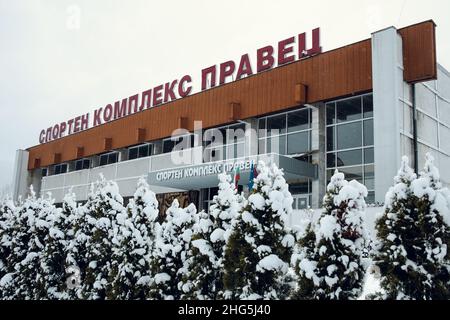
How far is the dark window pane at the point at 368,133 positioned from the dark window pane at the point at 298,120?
12.9 feet

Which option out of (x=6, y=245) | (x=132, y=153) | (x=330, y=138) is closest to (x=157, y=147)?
(x=132, y=153)

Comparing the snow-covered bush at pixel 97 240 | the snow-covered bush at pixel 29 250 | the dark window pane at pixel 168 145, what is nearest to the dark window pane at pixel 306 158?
the dark window pane at pixel 168 145

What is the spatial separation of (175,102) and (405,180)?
1109 inches

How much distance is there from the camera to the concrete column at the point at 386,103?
22031mm

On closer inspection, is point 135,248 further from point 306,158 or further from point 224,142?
point 224,142

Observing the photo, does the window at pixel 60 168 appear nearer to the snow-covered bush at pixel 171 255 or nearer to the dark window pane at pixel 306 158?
the dark window pane at pixel 306 158

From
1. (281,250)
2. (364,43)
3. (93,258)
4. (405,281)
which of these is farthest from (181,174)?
(405,281)

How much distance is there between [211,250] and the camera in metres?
10.7

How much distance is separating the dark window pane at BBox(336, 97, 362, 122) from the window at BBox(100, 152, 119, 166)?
922 inches

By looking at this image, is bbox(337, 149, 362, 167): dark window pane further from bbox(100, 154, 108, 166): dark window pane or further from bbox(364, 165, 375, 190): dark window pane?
bbox(100, 154, 108, 166): dark window pane

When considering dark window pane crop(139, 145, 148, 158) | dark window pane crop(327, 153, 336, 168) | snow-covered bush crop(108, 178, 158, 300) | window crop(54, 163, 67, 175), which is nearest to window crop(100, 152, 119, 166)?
dark window pane crop(139, 145, 148, 158)

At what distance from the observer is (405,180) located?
896 centimetres

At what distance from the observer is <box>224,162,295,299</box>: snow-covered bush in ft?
31.5

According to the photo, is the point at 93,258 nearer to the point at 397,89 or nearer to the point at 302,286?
the point at 302,286
